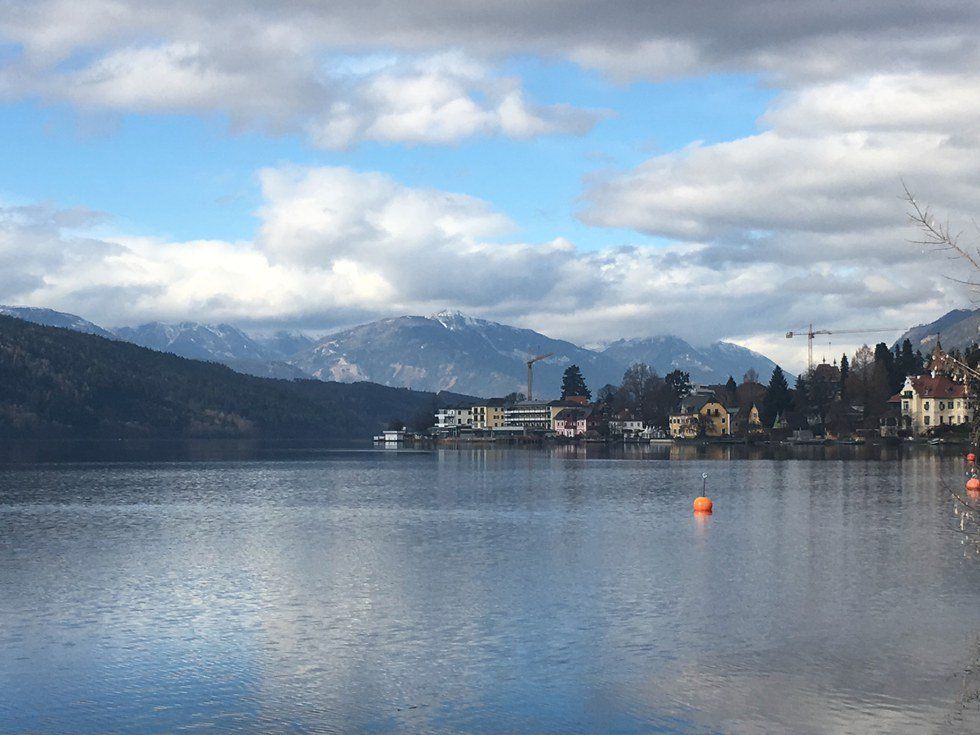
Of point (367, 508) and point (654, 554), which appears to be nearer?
point (654, 554)

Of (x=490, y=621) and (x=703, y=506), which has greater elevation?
(x=703, y=506)

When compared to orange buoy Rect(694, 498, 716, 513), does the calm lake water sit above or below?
below

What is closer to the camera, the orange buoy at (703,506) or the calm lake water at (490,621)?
the calm lake water at (490,621)

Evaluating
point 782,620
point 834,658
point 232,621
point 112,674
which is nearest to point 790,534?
point 782,620

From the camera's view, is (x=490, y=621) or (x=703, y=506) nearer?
(x=490, y=621)

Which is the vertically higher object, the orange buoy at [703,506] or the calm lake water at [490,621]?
the orange buoy at [703,506]

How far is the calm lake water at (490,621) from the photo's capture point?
29.7 meters

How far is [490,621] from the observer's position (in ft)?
133

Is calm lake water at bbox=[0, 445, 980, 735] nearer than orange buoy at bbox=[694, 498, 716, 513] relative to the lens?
Yes

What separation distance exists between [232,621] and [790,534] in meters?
39.4

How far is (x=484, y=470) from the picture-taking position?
6339 inches

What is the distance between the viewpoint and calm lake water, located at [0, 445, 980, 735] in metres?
29.7

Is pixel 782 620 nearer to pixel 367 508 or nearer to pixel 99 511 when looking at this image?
pixel 367 508

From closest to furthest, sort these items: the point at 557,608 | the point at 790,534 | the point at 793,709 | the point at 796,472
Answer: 1. the point at 793,709
2. the point at 557,608
3. the point at 790,534
4. the point at 796,472
